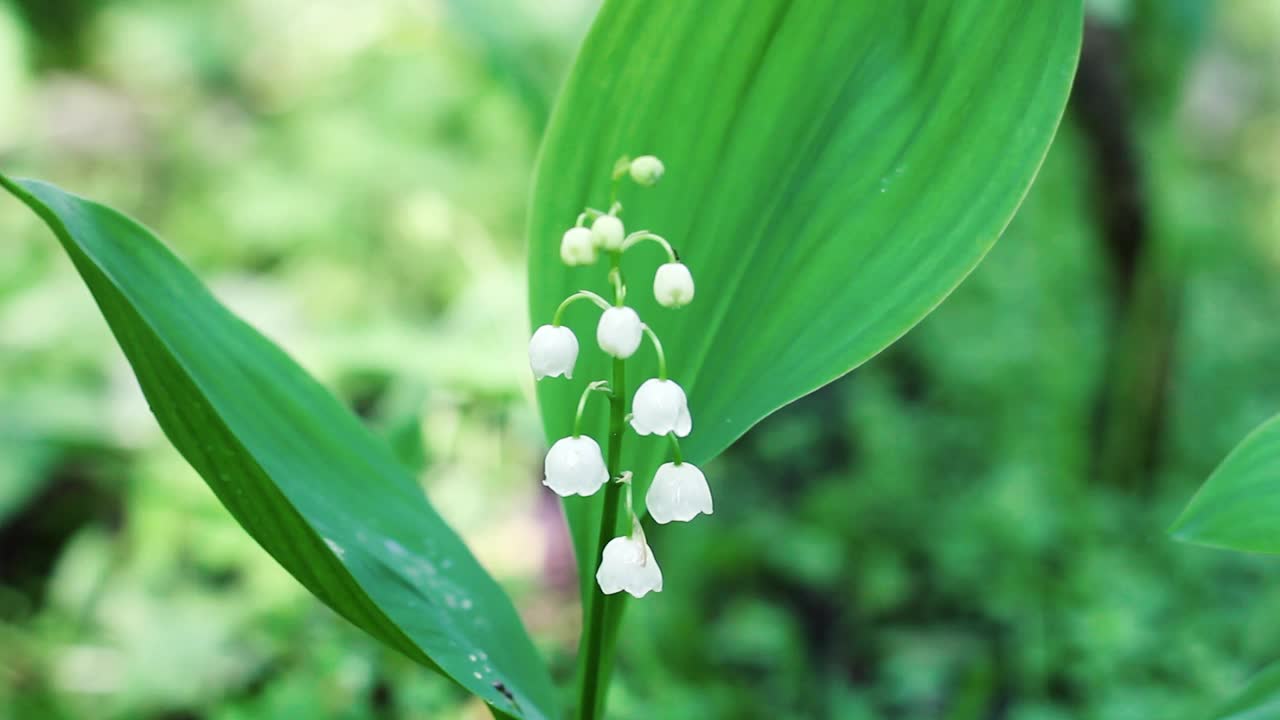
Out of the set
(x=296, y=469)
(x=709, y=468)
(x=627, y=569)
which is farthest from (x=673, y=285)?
(x=709, y=468)

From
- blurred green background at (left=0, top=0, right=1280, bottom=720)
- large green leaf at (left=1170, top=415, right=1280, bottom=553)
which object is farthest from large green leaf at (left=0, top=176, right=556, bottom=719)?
blurred green background at (left=0, top=0, right=1280, bottom=720)

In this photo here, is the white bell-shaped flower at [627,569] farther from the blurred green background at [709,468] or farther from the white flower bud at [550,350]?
the blurred green background at [709,468]

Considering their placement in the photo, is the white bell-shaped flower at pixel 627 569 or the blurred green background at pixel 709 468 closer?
the white bell-shaped flower at pixel 627 569

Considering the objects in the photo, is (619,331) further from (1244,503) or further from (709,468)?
(709,468)

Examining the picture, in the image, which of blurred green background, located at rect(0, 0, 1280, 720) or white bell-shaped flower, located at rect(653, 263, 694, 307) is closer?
white bell-shaped flower, located at rect(653, 263, 694, 307)

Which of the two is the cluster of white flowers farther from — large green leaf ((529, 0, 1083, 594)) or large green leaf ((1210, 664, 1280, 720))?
large green leaf ((1210, 664, 1280, 720))

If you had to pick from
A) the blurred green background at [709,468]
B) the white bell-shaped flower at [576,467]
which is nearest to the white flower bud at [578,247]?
the white bell-shaped flower at [576,467]
